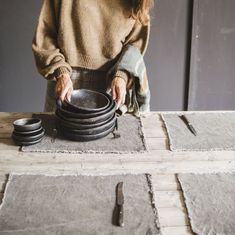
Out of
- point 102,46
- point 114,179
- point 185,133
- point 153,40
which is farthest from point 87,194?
point 153,40

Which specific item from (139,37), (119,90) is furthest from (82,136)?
(139,37)

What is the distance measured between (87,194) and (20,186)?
0.65ft

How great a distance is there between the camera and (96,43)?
5.75 feet

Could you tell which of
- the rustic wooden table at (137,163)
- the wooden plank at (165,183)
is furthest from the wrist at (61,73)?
the wooden plank at (165,183)

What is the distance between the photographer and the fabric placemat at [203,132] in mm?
1423

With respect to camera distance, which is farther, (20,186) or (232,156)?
(232,156)

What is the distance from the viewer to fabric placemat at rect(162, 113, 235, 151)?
142 centimetres

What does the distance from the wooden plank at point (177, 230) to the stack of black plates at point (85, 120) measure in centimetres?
51

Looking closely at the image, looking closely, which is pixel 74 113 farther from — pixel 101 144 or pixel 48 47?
pixel 48 47

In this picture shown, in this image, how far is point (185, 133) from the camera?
1.52 meters

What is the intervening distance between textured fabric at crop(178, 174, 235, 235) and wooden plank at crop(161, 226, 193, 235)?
15 millimetres

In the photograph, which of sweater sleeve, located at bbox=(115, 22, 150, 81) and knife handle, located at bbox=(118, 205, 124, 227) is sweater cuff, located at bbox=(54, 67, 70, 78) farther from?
knife handle, located at bbox=(118, 205, 124, 227)

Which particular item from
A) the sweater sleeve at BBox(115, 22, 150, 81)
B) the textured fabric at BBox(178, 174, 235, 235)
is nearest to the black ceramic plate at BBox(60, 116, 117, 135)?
the textured fabric at BBox(178, 174, 235, 235)

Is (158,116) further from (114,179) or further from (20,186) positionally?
(20,186)
